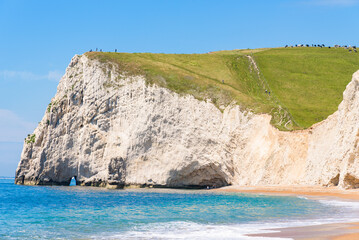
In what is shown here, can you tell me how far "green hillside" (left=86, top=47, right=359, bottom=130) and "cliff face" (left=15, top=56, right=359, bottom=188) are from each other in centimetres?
201

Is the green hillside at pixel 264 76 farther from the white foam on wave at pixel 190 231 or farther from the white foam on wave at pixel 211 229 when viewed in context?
the white foam on wave at pixel 190 231

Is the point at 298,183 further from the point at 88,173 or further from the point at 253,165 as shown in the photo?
the point at 88,173

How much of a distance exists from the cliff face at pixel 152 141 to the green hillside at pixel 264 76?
2008 mm

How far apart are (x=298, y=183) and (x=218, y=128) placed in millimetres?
15761

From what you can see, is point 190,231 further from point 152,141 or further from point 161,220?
point 152,141

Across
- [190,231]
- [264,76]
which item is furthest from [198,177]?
[190,231]

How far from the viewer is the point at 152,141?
2532 inches

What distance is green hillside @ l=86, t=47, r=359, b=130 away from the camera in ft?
223

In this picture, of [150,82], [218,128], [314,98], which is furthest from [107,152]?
[314,98]

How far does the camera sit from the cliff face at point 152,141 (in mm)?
56250

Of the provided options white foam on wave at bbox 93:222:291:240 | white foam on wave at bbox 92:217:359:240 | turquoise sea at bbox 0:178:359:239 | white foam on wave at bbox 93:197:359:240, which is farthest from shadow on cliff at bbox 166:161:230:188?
white foam on wave at bbox 93:222:291:240

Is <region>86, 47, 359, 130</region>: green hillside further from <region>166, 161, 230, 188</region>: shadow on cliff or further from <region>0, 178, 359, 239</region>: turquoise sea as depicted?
<region>0, 178, 359, 239</region>: turquoise sea

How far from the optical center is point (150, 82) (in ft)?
223

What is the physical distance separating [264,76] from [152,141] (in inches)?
1321
